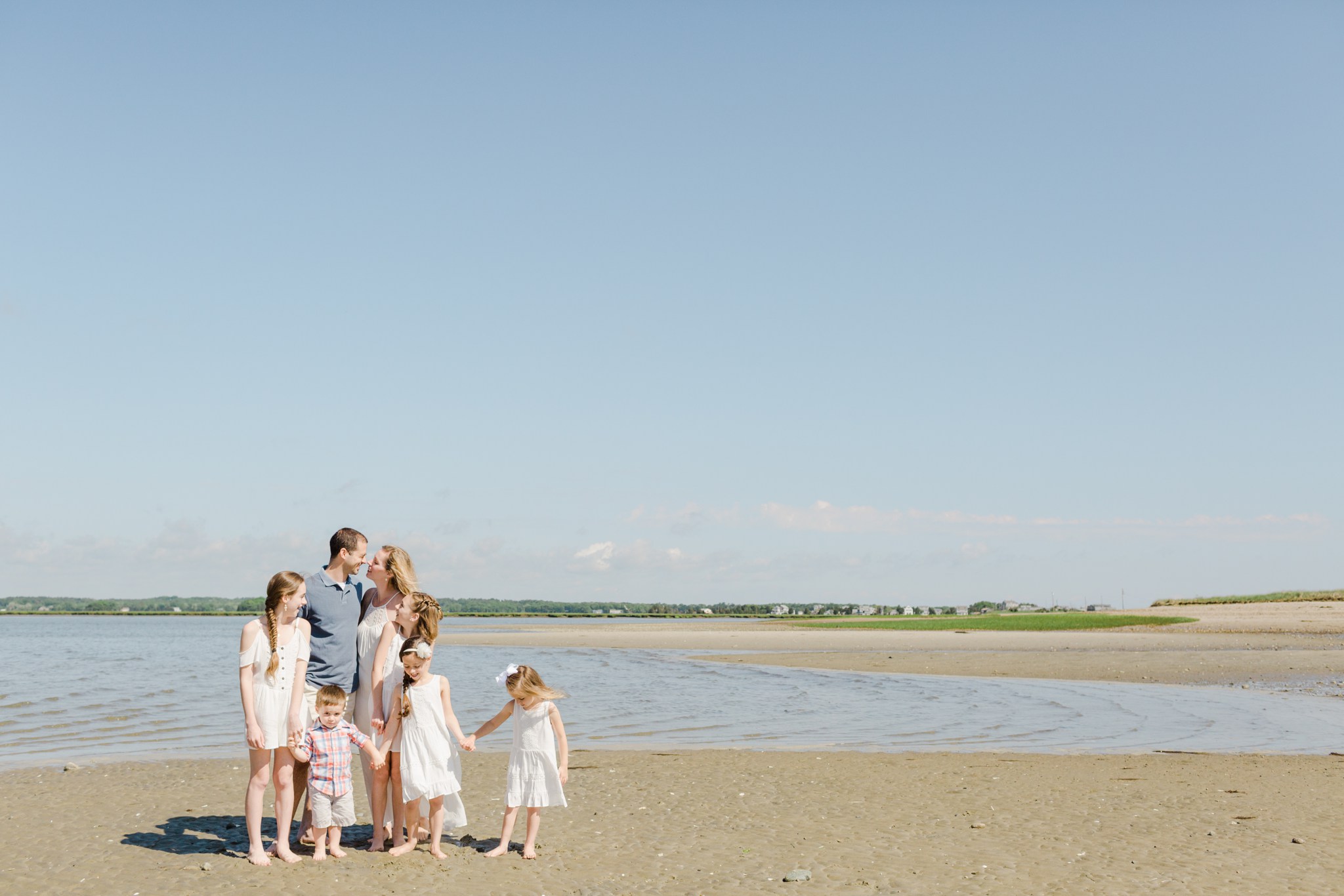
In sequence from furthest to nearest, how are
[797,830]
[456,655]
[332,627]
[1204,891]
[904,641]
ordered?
1. [904,641]
2. [456,655]
3. [797,830]
4. [332,627]
5. [1204,891]

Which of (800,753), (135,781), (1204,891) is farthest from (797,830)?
(135,781)

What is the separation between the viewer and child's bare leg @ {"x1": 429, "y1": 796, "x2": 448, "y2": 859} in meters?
8.12

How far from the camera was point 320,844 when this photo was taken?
7.99 meters

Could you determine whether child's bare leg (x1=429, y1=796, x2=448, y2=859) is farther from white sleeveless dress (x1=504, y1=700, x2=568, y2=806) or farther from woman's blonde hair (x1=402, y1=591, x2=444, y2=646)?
woman's blonde hair (x1=402, y1=591, x2=444, y2=646)

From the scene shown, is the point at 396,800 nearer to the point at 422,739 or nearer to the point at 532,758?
the point at 422,739

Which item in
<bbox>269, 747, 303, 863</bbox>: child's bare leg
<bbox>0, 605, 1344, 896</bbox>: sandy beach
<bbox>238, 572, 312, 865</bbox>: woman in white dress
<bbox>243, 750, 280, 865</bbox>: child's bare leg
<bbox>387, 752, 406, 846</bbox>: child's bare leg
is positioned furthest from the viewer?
<bbox>387, 752, 406, 846</bbox>: child's bare leg

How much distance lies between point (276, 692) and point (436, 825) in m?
1.62

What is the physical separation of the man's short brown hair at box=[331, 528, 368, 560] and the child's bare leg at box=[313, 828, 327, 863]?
2.05m

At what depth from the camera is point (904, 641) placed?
5312cm

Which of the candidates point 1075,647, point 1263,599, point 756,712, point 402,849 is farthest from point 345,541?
point 1263,599

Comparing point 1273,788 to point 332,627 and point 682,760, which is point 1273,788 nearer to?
point 682,760

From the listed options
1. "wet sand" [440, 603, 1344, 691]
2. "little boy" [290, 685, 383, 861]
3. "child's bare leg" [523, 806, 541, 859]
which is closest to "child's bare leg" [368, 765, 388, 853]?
"little boy" [290, 685, 383, 861]

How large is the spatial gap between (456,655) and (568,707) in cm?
2032

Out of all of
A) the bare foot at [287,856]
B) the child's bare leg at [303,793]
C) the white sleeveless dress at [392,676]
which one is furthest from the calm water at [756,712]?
the white sleeveless dress at [392,676]
